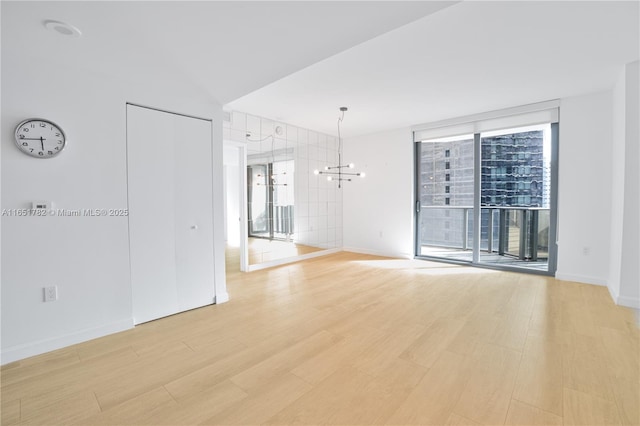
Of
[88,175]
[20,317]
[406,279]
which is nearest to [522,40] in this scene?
[406,279]

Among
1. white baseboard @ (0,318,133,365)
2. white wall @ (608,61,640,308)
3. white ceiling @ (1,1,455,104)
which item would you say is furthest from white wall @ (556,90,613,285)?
white baseboard @ (0,318,133,365)

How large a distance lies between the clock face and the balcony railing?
5.76 meters

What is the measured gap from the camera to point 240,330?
2.72 meters

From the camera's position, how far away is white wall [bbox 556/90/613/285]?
393cm

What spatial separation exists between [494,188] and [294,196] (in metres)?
4.37

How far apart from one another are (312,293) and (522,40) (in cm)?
360

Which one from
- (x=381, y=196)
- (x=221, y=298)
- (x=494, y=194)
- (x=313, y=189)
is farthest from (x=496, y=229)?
(x=221, y=298)

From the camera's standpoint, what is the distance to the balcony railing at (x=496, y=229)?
5148mm

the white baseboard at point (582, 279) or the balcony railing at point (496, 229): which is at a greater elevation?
the balcony railing at point (496, 229)

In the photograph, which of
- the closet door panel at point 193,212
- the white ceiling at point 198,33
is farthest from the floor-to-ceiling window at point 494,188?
the closet door panel at point 193,212

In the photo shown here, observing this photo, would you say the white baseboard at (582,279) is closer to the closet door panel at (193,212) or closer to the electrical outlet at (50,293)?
the closet door panel at (193,212)

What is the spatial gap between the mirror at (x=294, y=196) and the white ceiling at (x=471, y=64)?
5.88 feet

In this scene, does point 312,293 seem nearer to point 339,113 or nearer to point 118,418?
point 118,418

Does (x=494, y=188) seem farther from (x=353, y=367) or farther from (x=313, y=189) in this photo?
(x=353, y=367)
